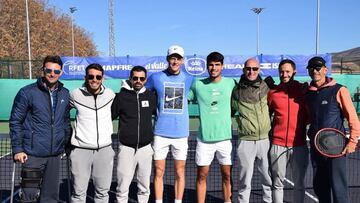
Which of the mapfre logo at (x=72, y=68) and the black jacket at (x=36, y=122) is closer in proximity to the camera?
the black jacket at (x=36, y=122)

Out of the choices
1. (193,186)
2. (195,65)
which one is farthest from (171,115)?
(195,65)

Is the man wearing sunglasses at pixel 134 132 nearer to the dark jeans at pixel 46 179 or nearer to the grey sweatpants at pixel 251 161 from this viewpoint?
the dark jeans at pixel 46 179

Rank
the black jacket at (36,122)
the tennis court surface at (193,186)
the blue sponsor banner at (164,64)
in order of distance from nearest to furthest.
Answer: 1. the black jacket at (36,122)
2. the tennis court surface at (193,186)
3. the blue sponsor banner at (164,64)

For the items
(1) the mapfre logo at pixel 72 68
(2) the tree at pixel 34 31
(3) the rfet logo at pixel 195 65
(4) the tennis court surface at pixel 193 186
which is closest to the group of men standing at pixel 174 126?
(4) the tennis court surface at pixel 193 186

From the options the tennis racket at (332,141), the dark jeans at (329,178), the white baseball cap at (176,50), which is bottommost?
the dark jeans at (329,178)

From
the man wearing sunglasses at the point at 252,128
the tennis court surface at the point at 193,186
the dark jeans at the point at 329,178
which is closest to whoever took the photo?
the dark jeans at the point at 329,178

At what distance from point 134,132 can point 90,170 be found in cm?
69

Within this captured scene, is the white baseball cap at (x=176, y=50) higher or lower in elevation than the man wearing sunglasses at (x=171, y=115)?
higher

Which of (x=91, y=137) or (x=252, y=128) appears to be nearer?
(x=91, y=137)

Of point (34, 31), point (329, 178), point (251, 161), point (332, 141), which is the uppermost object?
point (34, 31)

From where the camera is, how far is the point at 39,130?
14.0 ft

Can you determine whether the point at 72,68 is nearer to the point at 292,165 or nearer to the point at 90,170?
the point at 90,170

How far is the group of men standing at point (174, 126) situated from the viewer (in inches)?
170

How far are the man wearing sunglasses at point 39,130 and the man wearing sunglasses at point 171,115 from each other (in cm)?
119
